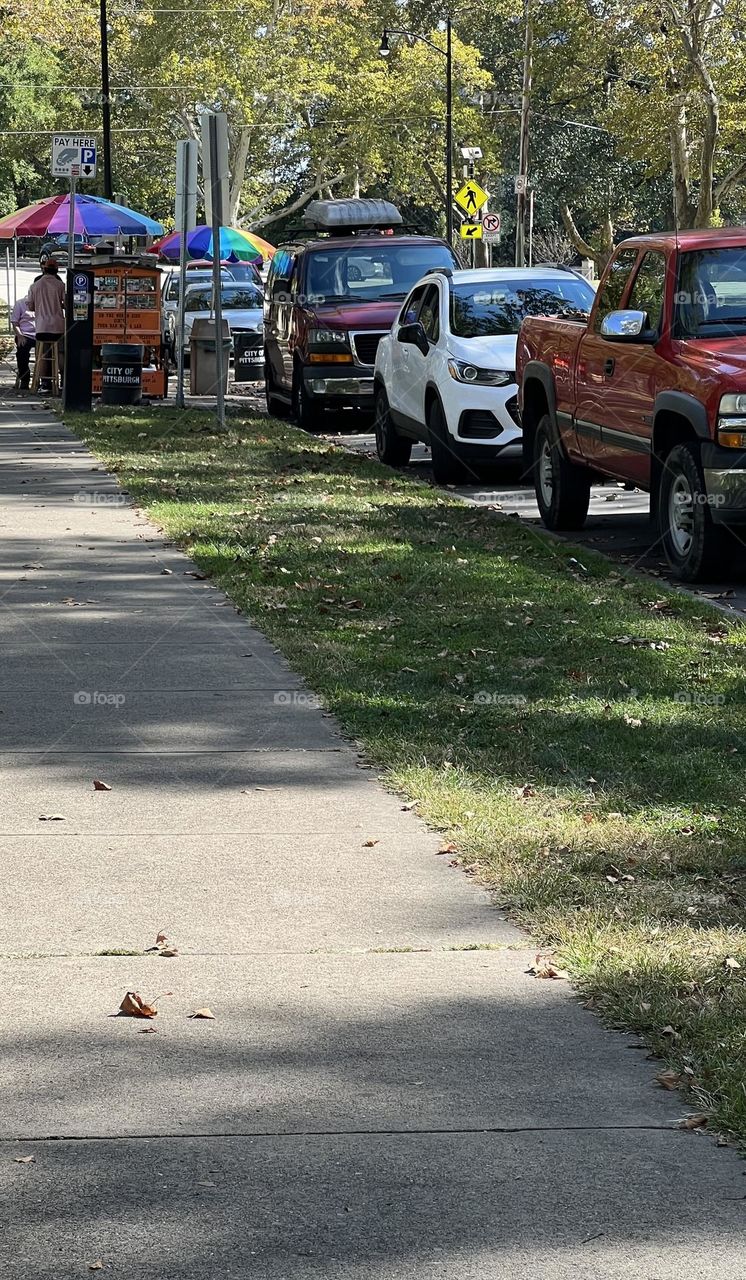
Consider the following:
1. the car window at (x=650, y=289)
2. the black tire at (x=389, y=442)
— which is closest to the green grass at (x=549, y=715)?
the car window at (x=650, y=289)

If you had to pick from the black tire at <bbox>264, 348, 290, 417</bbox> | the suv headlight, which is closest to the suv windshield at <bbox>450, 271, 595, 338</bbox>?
the suv headlight

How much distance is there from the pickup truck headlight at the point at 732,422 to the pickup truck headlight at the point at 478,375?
5.46 metres

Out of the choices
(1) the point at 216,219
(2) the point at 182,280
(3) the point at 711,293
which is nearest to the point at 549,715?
(3) the point at 711,293

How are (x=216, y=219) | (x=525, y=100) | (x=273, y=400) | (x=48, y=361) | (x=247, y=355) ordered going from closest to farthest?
(x=216, y=219)
(x=273, y=400)
(x=48, y=361)
(x=247, y=355)
(x=525, y=100)

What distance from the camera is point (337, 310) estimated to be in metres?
21.5

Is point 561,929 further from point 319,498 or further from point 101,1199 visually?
point 319,498

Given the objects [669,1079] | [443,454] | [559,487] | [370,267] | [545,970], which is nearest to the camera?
[669,1079]

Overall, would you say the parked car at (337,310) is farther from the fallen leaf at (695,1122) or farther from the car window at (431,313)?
the fallen leaf at (695,1122)

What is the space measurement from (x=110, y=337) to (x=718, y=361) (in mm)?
16556

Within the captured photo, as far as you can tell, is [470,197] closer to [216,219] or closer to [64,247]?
[64,247]

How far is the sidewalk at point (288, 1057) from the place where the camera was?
3.44 metres

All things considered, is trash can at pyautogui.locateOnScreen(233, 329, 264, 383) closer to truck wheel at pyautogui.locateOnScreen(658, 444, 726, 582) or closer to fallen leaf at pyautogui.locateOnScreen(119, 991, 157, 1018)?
truck wheel at pyautogui.locateOnScreen(658, 444, 726, 582)

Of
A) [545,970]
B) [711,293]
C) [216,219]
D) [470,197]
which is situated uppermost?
[470,197]

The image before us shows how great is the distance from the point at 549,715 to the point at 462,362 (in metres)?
8.84
